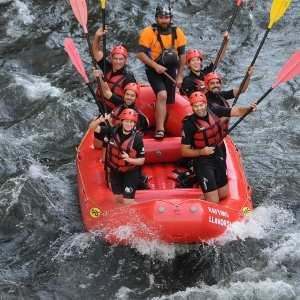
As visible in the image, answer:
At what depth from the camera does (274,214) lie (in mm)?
7445

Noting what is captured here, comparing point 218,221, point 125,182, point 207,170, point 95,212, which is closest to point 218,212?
point 218,221

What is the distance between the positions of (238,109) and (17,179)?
2.95 meters

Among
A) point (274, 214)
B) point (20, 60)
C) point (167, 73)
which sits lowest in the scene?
point (20, 60)

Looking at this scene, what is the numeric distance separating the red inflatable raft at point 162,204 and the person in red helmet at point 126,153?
0.19m

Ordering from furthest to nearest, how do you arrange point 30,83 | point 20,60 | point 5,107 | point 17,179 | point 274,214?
point 20,60 → point 30,83 → point 5,107 → point 17,179 → point 274,214

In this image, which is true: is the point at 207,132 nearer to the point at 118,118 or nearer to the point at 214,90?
the point at 214,90

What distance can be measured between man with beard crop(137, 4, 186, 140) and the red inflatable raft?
0.26m

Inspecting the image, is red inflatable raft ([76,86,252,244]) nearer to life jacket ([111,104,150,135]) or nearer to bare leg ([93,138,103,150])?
bare leg ([93,138,103,150])

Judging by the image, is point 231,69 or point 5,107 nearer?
point 5,107

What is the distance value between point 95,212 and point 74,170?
1.90 meters

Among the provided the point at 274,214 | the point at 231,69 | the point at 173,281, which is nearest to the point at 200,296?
the point at 173,281

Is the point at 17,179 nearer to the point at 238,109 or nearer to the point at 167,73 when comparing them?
the point at 167,73

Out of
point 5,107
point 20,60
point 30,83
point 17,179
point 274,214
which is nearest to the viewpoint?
point 274,214

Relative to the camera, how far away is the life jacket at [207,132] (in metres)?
6.44
